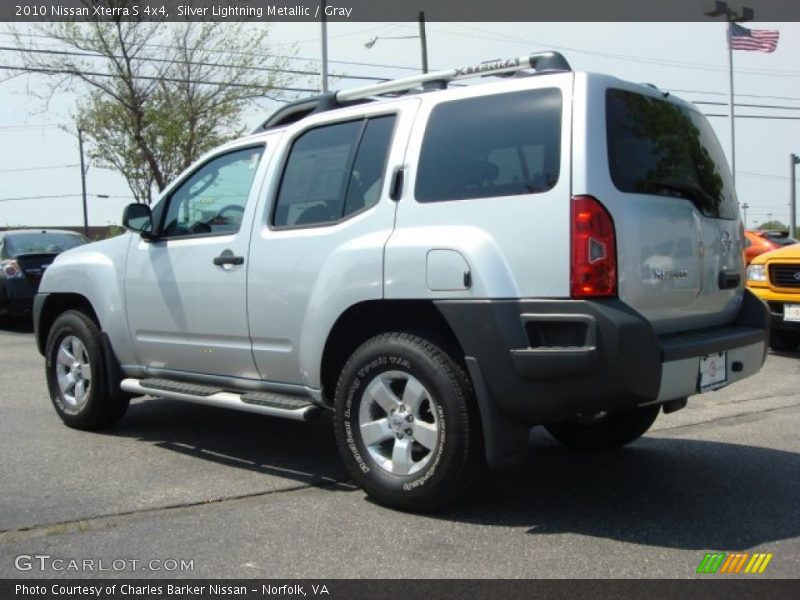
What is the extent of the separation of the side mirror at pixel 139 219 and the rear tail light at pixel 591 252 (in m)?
3.08

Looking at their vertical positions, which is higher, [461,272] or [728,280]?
[461,272]

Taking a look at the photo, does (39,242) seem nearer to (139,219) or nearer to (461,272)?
(139,219)

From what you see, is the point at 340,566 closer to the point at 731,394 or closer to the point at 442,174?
the point at 442,174

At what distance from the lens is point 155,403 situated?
727 cm

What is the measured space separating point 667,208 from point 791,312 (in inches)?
228

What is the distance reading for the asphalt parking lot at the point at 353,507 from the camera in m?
3.61

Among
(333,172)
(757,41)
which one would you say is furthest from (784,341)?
(757,41)

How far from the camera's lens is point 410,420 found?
13.6 ft

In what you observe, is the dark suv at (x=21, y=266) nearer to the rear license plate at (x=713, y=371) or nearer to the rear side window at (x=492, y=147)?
the rear side window at (x=492, y=147)

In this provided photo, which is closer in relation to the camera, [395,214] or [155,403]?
[395,214]

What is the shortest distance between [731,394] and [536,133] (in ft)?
15.6

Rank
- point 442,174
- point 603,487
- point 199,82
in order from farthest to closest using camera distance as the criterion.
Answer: point 199,82
point 603,487
point 442,174

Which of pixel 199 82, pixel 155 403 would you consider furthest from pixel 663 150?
pixel 199 82
